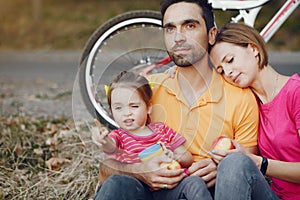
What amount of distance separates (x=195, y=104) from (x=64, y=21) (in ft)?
38.5

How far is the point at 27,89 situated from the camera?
26.1 feet

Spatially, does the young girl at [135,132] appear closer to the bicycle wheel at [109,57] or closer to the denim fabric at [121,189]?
the denim fabric at [121,189]

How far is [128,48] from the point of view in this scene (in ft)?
13.1

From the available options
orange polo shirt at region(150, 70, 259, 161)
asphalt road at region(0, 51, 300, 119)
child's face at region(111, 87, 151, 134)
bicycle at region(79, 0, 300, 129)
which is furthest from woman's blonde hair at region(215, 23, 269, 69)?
asphalt road at region(0, 51, 300, 119)

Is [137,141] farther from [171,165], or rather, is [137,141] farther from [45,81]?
[45,81]

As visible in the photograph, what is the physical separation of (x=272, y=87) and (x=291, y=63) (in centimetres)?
701

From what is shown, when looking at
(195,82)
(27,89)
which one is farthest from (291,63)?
(195,82)


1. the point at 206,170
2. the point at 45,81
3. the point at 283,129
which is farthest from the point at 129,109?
the point at 45,81

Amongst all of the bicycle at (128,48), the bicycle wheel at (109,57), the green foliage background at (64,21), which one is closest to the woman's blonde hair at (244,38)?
the bicycle at (128,48)

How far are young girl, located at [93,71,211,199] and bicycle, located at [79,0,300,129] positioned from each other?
46 centimetres

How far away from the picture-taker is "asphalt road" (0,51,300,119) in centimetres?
612

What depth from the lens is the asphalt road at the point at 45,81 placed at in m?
6.12

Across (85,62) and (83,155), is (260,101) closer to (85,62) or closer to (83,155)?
(83,155)

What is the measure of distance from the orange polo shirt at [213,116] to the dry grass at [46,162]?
0.60m
